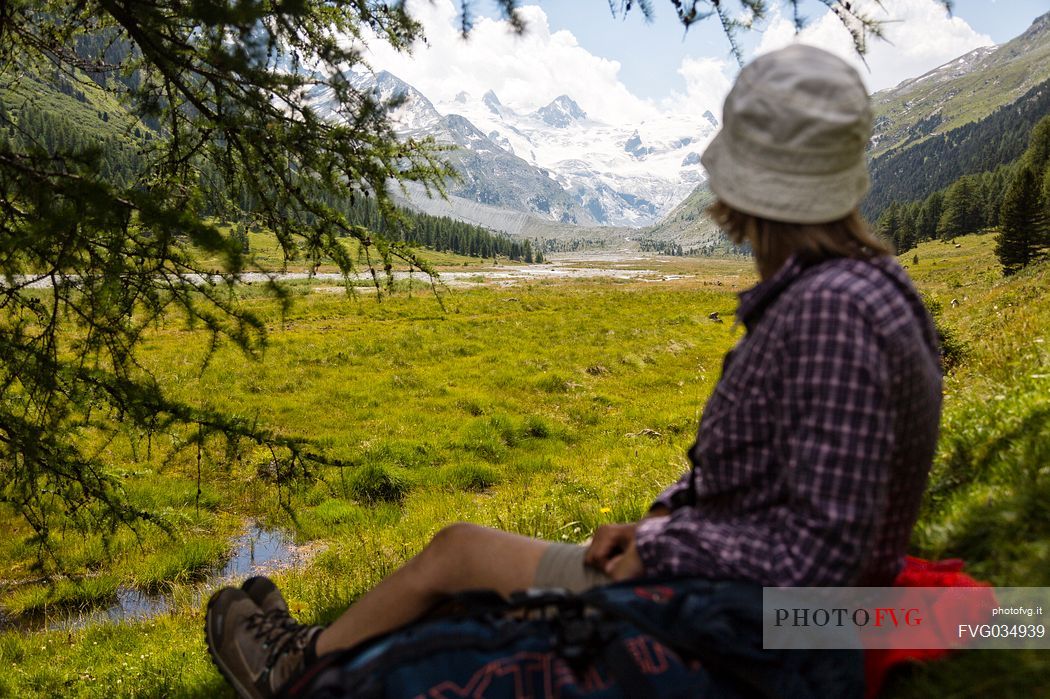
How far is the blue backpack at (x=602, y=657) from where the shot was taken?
64.2 inches

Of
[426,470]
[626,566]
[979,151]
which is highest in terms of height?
[979,151]

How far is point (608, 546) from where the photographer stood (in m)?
2.11

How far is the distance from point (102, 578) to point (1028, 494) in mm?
7483

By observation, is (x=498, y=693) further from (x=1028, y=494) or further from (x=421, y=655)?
(x=1028, y=494)

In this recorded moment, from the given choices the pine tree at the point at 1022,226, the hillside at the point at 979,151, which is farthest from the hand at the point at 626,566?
the hillside at the point at 979,151

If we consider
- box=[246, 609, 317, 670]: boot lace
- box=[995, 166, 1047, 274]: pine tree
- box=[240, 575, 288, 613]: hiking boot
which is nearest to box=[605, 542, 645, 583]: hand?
box=[246, 609, 317, 670]: boot lace

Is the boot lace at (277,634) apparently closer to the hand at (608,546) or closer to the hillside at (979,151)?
the hand at (608,546)

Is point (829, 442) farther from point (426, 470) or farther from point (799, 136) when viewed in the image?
point (426, 470)

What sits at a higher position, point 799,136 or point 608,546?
point 799,136

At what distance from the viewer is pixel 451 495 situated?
805cm

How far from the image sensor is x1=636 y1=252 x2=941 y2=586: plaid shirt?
1.60 metres

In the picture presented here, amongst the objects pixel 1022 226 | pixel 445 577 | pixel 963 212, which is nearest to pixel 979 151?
pixel 963 212

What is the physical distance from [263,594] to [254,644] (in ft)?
1.04

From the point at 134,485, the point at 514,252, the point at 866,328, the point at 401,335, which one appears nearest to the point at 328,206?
the point at 866,328
